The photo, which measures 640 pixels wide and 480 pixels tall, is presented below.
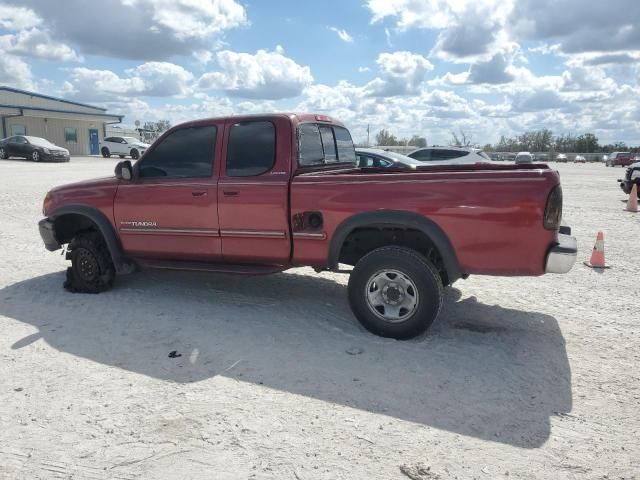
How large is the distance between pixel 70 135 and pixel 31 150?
1556 centimetres

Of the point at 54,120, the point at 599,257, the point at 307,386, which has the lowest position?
the point at 307,386

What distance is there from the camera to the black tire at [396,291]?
13.5 feet

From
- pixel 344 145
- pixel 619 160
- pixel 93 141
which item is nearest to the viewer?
pixel 344 145

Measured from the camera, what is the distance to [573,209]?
13.1 meters

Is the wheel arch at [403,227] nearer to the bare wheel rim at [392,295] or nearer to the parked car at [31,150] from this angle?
the bare wheel rim at [392,295]

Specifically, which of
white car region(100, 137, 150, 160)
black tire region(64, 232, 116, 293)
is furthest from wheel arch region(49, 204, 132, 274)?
white car region(100, 137, 150, 160)

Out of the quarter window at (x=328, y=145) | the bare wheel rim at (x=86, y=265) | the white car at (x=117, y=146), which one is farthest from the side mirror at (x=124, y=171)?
the white car at (x=117, y=146)

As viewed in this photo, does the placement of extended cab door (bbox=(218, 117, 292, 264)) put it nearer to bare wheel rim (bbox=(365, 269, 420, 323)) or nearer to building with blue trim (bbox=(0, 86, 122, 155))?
bare wheel rim (bbox=(365, 269, 420, 323))

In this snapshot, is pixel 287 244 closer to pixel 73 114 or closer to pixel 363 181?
pixel 363 181

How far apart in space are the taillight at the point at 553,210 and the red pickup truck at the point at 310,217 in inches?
0.5

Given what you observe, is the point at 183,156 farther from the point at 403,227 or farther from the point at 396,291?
the point at 396,291

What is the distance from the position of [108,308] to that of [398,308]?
2939 mm

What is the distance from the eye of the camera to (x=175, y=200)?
16.7ft

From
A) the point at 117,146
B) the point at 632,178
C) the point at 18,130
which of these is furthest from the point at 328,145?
the point at 18,130
